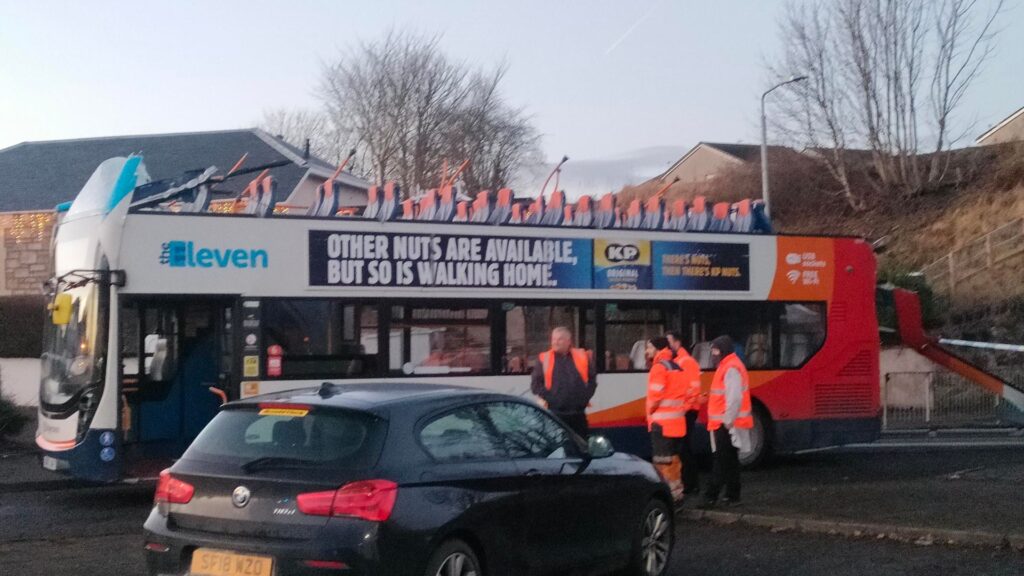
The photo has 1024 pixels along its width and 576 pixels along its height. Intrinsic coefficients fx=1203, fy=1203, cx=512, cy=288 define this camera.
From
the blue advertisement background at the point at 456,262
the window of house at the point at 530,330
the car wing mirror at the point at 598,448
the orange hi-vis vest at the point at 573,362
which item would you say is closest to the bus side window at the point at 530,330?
the window of house at the point at 530,330

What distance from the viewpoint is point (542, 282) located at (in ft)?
47.6

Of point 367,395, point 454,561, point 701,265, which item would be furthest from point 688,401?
point 454,561

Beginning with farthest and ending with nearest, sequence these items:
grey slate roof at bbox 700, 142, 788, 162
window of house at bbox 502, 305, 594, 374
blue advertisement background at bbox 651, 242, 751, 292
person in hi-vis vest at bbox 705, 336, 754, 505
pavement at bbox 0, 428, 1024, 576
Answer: grey slate roof at bbox 700, 142, 788, 162
blue advertisement background at bbox 651, 242, 751, 292
window of house at bbox 502, 305, 594, 374
person in hi-vis vest at bbox 705, 336, 754, 505
pavement at bbox 0, 428, 1024, 576

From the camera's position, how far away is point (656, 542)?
8703 mm

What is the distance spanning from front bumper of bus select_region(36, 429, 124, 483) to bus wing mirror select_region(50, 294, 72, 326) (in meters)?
1.32

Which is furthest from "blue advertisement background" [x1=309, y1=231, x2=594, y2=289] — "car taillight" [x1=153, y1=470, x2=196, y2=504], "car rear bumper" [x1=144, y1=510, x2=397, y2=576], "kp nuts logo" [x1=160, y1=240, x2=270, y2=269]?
"car rear bumper" [x1=144, y1=510, x2=397, y2=576]

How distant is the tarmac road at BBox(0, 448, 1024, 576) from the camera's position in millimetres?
9086

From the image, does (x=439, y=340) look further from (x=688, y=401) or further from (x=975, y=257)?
(x=975, y=257)

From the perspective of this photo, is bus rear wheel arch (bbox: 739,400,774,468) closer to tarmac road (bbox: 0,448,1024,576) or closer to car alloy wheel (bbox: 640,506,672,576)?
tarmac road (bbox: 0,448,1024,576)

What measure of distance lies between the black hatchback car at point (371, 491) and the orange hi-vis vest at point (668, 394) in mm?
4450

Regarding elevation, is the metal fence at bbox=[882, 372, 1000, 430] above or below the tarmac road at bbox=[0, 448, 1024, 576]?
above

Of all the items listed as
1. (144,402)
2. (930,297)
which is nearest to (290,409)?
(144,402)

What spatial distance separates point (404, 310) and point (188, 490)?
23.0 ft

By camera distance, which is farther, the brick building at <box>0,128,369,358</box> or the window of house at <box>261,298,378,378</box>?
the brick building at <box>0,128,369,358</box>
